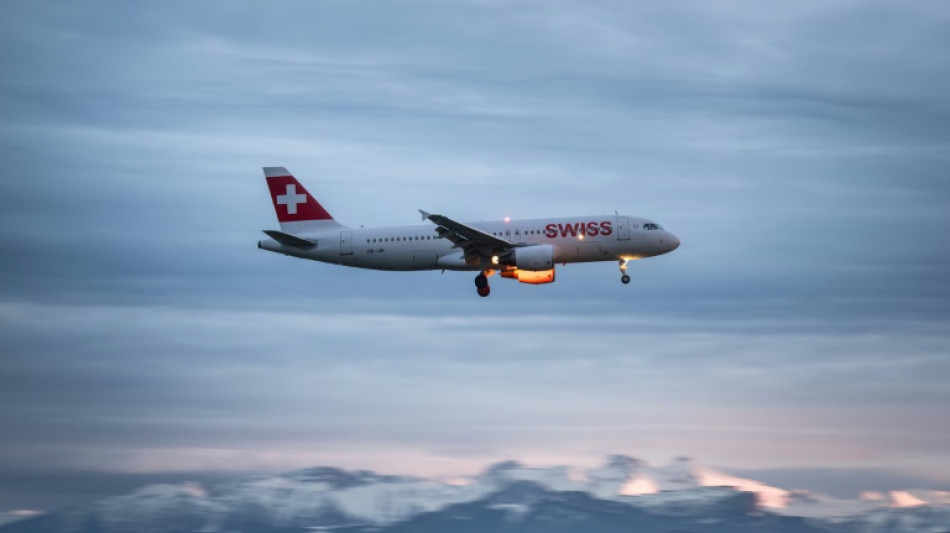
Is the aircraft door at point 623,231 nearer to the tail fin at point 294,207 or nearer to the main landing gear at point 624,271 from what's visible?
the main landing gear at point 624,271

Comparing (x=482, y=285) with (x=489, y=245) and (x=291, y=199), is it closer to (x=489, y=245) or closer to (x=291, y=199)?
(x=489, y=245)

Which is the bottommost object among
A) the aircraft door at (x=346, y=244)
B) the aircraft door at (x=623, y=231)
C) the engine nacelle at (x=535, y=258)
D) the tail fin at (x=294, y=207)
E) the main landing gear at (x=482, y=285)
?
the main landing gear at (x=482, y=285)

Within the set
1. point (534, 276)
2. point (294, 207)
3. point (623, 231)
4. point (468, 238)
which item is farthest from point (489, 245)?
point (294, 207)

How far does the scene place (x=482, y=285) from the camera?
82625 millimetres

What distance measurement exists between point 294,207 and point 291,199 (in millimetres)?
742

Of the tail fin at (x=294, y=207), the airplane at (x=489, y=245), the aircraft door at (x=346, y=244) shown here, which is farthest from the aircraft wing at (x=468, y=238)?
the tail fin at (x=294, y=207)

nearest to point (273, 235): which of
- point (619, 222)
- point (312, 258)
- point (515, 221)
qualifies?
point (312, 258)

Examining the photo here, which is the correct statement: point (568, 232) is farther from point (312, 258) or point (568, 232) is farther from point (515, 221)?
point (312, 258)

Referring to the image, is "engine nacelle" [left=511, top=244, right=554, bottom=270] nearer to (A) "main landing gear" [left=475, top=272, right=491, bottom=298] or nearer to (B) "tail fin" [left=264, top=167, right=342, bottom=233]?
(A) "main landing gear" [left=475, top=272, right=491, bottom=298]

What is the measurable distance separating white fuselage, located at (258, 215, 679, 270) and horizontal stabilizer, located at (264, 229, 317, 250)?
1.24ft

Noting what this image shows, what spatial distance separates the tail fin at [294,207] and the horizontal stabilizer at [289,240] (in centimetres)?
247

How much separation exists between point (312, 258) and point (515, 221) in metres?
14.4

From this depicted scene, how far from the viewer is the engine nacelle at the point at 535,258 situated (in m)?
80.0

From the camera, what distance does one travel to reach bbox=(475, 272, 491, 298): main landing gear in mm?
82625
